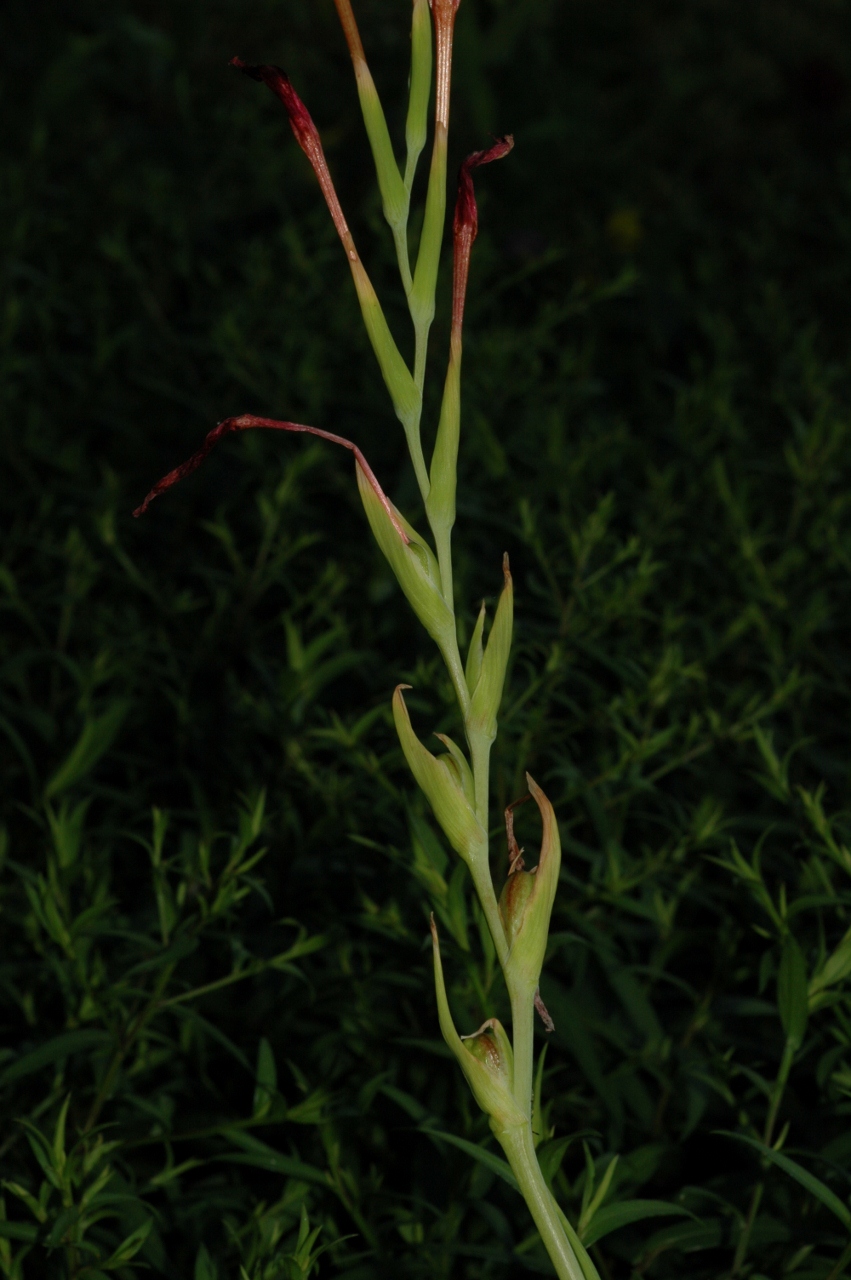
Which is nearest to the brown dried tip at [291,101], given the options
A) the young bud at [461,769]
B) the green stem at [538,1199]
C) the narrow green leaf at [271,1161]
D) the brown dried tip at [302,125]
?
the brown dried tip at [302,125]

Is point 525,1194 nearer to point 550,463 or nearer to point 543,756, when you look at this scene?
point 543,756

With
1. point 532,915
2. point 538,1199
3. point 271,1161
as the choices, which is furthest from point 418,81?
point 271,1161

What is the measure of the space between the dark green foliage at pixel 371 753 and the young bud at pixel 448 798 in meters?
0.17

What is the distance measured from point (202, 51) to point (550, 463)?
216 cm

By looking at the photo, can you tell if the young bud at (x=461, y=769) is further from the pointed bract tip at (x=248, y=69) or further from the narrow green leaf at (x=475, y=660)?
the pointed bract tip at (x=248, y=69)

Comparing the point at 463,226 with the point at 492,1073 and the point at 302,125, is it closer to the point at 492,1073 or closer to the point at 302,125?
the point at 302,125

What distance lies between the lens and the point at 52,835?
874 mm

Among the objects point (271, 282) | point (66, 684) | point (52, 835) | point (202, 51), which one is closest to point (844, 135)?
point (202, 51)

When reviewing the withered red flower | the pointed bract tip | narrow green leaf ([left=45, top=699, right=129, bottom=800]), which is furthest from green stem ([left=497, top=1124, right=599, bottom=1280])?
narrow green leaf ([left=45, top=699, right=129, bottom=800])

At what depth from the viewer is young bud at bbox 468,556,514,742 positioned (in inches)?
19.4

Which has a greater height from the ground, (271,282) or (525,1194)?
(525,1194)

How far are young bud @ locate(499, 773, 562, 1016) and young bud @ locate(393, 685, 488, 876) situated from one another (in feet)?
0.07

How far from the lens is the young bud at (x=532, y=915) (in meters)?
0.49

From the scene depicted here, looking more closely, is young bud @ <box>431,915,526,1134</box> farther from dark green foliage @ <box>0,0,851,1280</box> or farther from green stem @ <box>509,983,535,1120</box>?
dark green foliage @ <box>0,0,851,1280</box>
